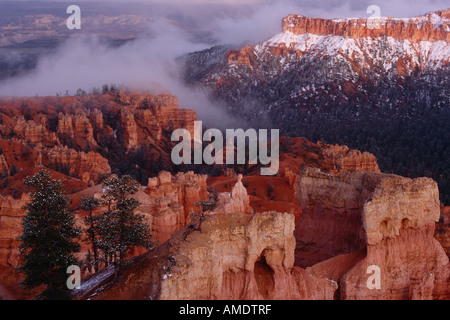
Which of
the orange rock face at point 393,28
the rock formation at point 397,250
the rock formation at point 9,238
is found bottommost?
the rock formation at point 9,238

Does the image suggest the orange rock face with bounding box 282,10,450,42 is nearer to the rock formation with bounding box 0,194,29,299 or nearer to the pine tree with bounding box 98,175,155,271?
the rock formation with bounding box 0,194,29,299

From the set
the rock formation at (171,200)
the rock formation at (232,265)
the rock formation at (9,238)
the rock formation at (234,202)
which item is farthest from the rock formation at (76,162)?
the rock formation at (232,265)

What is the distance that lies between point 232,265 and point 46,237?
771cm

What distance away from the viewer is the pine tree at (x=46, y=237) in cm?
1770

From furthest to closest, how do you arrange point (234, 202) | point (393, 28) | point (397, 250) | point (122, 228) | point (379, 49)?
point (393, 28) < point (379, 49) < point (234, 202) < point (122, 228) < point (397, 250)

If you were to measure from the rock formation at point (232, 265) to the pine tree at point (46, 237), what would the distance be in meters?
3.64

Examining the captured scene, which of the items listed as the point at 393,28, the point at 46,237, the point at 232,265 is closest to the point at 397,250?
the point at 232,265

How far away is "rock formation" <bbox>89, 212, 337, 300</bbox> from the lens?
44.7 ft

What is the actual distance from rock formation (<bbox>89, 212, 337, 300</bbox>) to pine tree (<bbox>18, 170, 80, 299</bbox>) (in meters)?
3.64

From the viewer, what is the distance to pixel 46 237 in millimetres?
18031

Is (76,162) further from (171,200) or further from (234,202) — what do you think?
(234,202)

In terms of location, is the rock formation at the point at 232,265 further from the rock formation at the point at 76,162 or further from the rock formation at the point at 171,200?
the rock formation at the point at 76,162

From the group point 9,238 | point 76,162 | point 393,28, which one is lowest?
point 9,238
